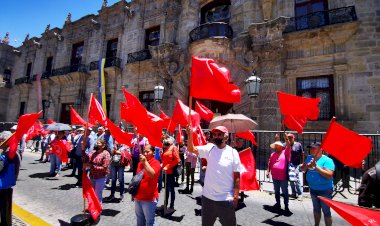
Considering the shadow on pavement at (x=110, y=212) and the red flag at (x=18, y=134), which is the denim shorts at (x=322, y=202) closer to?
the shadow on pavement at (x=110, y=212)

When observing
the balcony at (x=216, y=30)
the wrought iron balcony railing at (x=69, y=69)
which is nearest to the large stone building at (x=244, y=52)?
the balcony at (x=216, y=30)

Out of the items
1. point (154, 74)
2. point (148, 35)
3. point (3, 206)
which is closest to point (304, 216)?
point (3, 206)

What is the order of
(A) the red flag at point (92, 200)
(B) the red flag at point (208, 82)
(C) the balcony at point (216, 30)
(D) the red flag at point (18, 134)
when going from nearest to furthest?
1. (D) the red flag at point (18, 134)
2. (A) the red flag at point (92, 200)
3. (B) the red flag at point (208, 82)
4. (C) the balcony at point (216, 30)

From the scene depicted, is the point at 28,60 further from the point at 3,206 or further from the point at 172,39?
the point at 3,206

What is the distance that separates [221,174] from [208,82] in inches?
74.0

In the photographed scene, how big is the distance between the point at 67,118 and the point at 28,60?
459 inches

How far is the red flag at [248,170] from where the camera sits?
524 cm

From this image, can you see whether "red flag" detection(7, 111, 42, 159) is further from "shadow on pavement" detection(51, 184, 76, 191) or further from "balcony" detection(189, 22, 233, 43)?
"balcony" detection(189, 22, 233, 43)

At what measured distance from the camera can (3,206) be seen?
3951 millimetres

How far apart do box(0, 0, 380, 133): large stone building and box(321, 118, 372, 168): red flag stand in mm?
6382

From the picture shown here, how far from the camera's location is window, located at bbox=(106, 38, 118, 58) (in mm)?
20516

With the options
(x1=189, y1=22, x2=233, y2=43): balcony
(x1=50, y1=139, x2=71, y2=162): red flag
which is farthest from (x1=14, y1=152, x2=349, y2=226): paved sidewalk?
(x1=189, y1=22, x2=233, y2=43): balcony

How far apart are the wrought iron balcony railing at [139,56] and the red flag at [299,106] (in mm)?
12850

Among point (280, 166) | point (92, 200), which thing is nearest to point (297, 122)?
point (280, 166)
